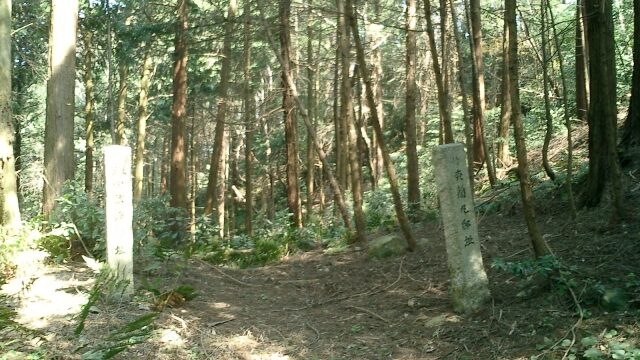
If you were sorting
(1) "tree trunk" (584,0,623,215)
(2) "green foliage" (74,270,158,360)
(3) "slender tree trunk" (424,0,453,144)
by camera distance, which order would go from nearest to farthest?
(2) "green foliage" (74,270,158,360), (1) "tree trunk" (584,0,623,215), (3) "slender tree trunk" (424,0,453,144)

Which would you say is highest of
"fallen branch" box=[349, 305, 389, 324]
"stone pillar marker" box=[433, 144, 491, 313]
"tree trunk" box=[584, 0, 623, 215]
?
"tree trunk" box=[584, 0, 623, 215]

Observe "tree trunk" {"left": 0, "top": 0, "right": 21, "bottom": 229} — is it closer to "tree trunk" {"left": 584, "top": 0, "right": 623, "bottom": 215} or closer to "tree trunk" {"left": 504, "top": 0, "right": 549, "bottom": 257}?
"tree trunk" {"left": 504, "top": 0, "right": 549, "bottom": 257}

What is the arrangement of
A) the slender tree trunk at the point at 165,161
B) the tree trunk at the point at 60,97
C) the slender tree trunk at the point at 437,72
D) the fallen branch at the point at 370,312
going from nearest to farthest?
the fallen branch at the point at 370,312, the slender tree trunk at the point at 437,72, the tree trunk at the point at 60,97, the slender tree trunk at the point at 165,161

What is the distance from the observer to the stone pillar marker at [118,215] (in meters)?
6.07

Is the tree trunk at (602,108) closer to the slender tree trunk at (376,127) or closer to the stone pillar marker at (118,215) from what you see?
the slender tree trunk at (376,127)

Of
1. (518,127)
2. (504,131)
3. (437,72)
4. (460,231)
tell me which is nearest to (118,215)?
(460,231)

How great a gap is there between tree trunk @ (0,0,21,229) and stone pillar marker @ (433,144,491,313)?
6.25m

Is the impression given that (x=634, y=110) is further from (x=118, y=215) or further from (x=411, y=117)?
(x=118, y=215)

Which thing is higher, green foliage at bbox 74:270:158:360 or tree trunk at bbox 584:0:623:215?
tree trunk at bbox 584:0:623:215

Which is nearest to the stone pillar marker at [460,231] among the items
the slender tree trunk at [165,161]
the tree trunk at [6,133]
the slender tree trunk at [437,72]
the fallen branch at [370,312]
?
the fallen branch at [370,312]

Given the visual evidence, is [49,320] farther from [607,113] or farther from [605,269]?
[607,113]

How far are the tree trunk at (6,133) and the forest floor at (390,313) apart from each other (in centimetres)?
135

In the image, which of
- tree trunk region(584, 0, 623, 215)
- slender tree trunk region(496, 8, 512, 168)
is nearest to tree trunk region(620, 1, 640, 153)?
tree trunk region(584, 0, 623, 215)

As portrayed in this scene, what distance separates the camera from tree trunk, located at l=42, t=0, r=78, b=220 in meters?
9.20
